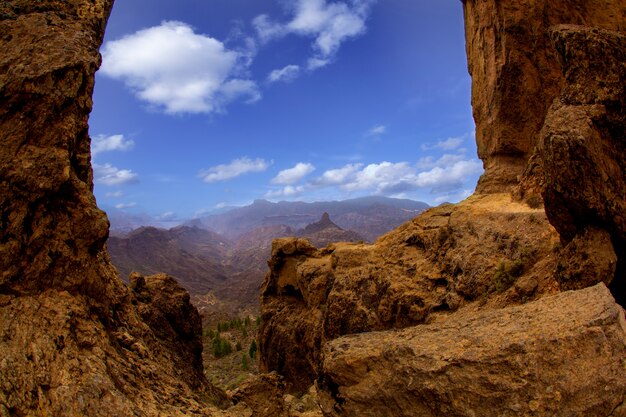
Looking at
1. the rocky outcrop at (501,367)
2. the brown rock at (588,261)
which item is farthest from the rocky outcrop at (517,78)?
the rocky outcrop at (501,367)

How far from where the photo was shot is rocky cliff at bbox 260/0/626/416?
23.5 feet

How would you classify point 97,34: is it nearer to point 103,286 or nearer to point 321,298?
point 103,286

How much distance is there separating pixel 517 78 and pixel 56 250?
99.9 feet

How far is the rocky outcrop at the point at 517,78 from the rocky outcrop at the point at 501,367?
69.6 feet

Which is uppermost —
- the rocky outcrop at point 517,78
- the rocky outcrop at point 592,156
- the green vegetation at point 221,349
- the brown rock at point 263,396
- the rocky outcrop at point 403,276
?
the rocky outcrop at point 517,78

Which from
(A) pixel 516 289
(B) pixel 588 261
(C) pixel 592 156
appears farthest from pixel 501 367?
(A) pixel 516 289

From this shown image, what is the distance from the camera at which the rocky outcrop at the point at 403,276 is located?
51.8ft

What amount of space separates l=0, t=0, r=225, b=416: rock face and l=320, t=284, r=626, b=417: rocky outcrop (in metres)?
4.62

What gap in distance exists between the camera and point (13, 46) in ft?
31.6

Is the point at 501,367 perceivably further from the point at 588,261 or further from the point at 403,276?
the point at 403,276

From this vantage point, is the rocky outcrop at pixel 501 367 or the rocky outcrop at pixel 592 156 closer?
the rocky outcrop at pixel 501 367

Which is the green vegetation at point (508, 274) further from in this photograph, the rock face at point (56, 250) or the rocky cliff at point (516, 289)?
the rock face at point (56, 250)

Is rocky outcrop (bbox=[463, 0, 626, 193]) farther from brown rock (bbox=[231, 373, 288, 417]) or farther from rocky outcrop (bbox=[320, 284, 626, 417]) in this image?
rocky outcrop (bbox=[320, 284, 626, 417])

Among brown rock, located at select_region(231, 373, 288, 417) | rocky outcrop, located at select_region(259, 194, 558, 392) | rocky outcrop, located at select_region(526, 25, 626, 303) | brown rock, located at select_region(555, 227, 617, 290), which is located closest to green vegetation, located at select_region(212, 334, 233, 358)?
rocky outcrop, located at select_region(259, 194, 558, 392)
